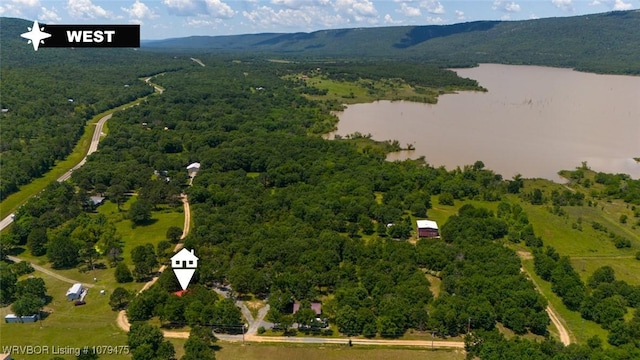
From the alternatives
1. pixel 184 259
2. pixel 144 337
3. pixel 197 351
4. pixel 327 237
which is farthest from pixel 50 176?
pixel 197 351

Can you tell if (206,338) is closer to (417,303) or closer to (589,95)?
(417,303)

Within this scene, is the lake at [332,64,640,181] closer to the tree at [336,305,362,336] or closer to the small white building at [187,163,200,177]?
the small white building at [187,163,200,177]

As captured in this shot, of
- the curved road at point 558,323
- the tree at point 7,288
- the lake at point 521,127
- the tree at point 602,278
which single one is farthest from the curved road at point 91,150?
the tree at point 602,278

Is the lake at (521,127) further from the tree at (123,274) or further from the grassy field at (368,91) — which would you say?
the tree at (123,274)

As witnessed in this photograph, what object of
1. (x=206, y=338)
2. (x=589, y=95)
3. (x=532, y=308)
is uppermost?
(x=589, y=95)

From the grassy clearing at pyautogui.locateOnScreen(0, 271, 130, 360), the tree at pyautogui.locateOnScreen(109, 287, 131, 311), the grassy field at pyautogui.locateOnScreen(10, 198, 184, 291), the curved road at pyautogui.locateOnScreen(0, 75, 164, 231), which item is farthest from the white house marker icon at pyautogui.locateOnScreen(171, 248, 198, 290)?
the curved road at pyautogui.locateOnScreen(0, 75, 164, 231)

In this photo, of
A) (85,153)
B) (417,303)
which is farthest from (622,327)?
(85,153)
